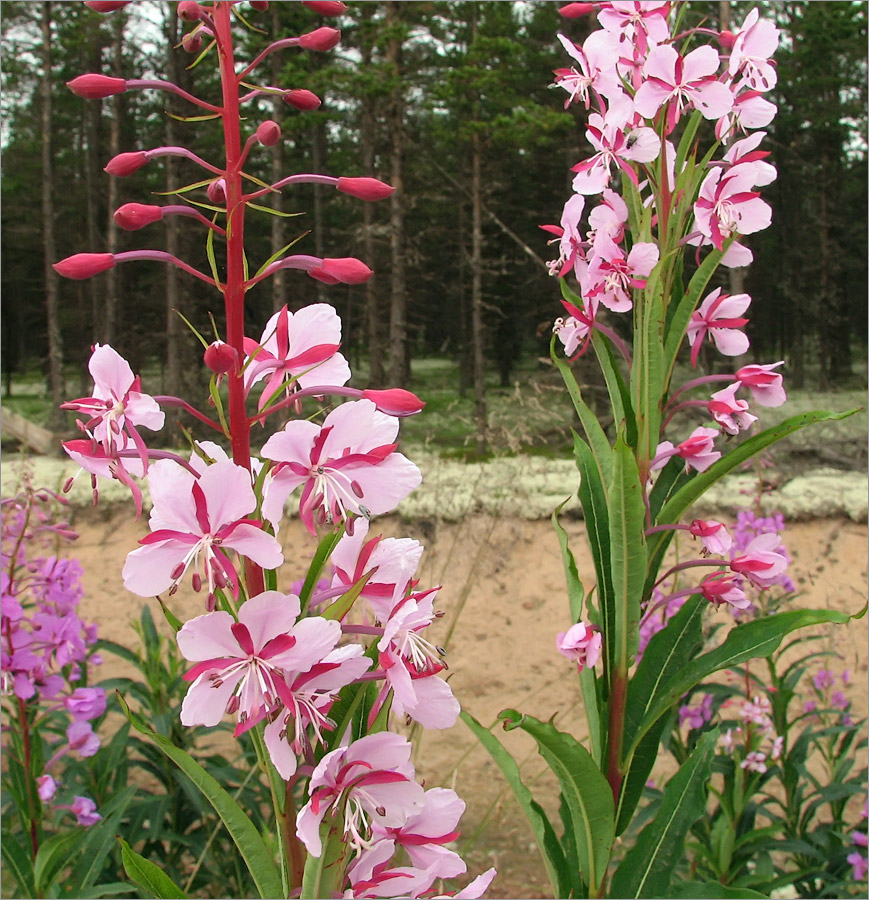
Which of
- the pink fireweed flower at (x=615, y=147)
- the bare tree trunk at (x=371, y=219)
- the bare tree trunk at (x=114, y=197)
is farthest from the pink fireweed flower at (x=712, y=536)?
the bare tree trunk at (x=114, y=197)

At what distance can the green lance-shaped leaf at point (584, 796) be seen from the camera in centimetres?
134

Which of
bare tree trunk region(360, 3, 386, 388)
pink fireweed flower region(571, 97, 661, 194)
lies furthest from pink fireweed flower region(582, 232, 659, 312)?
bare tree trunk region(360, 3, 386, 388)

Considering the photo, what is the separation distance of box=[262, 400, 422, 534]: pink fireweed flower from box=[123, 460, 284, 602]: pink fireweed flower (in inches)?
2.0

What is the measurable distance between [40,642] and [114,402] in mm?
A: 1713

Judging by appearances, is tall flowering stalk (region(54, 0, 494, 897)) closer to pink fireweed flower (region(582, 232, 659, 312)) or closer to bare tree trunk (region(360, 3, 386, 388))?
pink fireweed flower (region(582, 232, 659, 312))

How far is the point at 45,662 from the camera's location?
2389 millimetres

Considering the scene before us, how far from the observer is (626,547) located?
4.86ft

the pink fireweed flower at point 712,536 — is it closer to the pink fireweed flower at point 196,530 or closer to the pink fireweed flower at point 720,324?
the pink fireweed flower at point 720,324

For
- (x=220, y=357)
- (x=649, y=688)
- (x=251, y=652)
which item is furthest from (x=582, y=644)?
(x=220, y=357)

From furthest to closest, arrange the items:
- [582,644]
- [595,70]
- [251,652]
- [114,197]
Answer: [114,197]
[595,70]
[582,644]
[251,652]

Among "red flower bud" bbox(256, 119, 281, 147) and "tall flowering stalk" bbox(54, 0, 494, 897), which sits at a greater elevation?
"red flower bud" bbox(256, 119, 281, 147)

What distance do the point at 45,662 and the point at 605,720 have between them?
1.65m

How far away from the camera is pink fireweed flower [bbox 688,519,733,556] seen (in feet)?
5.22

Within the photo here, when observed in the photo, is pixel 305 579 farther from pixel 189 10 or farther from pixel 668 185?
pixel 668 185
